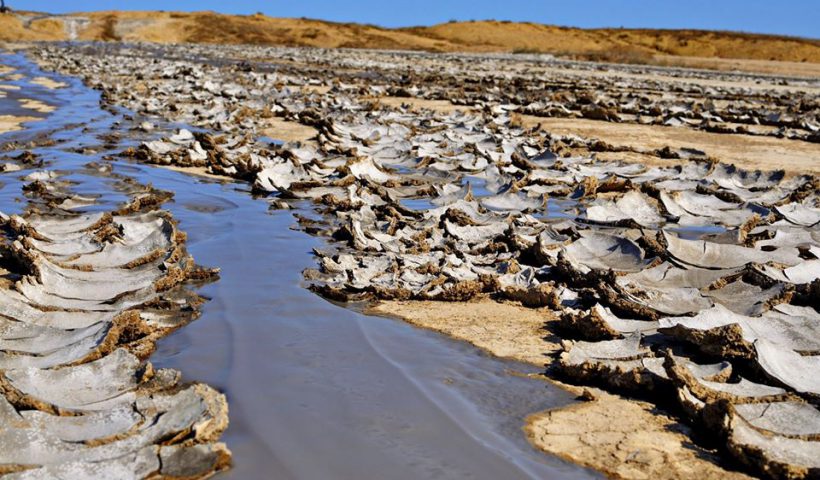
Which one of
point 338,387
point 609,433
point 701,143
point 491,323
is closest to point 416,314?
point 491,323

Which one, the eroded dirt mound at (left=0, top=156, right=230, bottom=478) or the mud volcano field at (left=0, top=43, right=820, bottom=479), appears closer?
the eroded dirt mound at (left=0, top=156, right=230, bottom=478)

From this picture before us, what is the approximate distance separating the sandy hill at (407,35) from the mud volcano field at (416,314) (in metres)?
46.9

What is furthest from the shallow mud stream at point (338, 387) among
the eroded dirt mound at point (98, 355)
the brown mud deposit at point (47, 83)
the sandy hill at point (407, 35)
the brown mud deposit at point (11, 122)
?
the sandy hill at point (407, 35)

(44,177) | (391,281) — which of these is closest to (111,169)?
(44,177)

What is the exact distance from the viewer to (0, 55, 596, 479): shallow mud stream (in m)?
2.16

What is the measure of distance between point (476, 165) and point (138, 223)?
3.73 meters

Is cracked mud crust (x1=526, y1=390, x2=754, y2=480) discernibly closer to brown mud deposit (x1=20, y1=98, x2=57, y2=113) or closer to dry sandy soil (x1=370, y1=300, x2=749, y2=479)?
dry sandy soil (x1=370, y1=300, x2=749, y2=479)

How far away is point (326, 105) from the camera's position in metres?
12.4

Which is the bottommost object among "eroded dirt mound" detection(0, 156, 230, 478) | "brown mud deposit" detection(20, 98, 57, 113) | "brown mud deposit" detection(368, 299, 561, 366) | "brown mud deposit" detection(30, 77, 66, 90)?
"brown mud deposit" detection(20, 98, 57, 113)

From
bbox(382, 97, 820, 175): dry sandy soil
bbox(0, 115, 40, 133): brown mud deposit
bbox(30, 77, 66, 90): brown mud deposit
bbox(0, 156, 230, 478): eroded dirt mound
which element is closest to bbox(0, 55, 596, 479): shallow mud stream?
bbox(0, 156, 230, 478): eroded dirt mound

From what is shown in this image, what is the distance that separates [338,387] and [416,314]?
32.2 inches

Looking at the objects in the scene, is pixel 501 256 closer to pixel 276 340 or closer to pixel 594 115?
pixel 276 340

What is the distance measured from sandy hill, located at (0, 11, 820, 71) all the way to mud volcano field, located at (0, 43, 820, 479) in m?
46.9

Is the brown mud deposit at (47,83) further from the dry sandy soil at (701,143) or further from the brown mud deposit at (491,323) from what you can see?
the brown mud deposit at (491,323)
